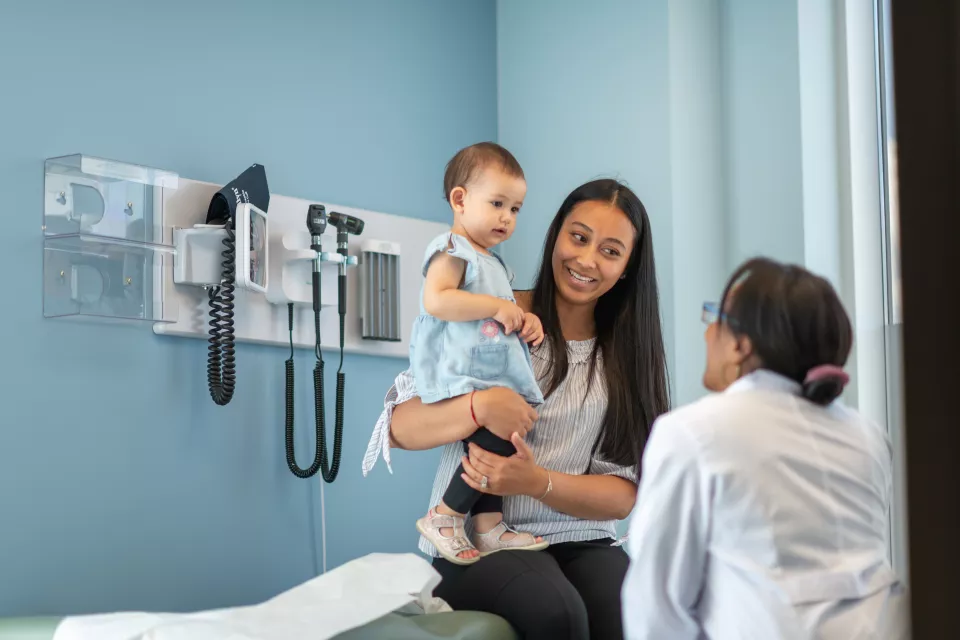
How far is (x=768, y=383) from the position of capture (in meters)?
1.06

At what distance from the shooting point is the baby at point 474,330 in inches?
67.1

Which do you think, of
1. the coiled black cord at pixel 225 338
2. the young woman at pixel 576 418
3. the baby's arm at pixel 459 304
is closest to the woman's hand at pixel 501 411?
the young woman at pixel 576 418

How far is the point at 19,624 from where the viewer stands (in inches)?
57.6

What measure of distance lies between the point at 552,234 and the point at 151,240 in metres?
0.75

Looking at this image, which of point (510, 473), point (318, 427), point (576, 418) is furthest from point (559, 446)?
point (318, 427)

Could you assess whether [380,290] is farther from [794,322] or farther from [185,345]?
[794,322]

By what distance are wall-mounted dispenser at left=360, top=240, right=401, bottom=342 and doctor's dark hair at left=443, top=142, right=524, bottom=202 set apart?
1.99 feet

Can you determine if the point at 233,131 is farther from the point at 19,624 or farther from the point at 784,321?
the point at 784,321

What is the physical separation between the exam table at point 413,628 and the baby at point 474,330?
0.61 ft

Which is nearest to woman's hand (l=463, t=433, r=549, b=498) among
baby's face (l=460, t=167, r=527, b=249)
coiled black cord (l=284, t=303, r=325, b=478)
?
baby's face (l=460, t=167, r=527, b=249)

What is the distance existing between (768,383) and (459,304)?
2.37ft

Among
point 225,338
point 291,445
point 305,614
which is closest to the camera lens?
point 305,614

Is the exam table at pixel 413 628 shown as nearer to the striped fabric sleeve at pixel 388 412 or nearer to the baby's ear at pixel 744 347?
the striped fabric sleeve at pixel 388 412

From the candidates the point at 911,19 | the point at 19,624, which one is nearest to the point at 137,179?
the point at 19,624
